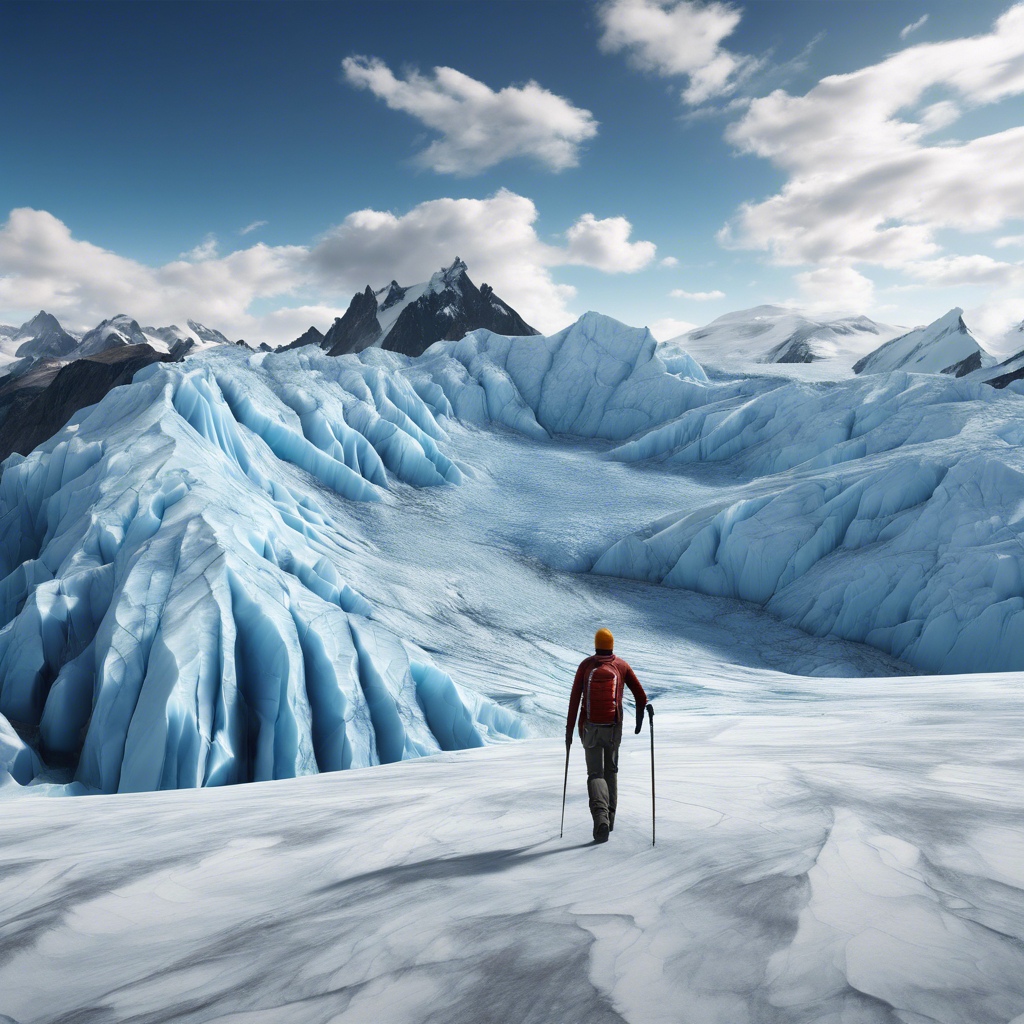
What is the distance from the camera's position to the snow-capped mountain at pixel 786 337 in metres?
84.1

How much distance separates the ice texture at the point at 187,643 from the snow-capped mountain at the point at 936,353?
68.6m

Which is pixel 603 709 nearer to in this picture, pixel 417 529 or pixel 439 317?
pixel 417 529

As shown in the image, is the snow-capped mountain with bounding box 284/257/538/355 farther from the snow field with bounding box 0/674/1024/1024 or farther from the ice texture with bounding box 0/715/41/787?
the snow field with bounding box 0/674/1024/1024

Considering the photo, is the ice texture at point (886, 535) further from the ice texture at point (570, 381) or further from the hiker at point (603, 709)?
the hiker at point (603, 709)

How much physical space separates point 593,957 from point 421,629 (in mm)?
12796

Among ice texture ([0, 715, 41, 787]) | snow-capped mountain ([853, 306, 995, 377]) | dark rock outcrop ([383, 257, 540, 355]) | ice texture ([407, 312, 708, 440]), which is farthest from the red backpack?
dark rock outcrop ([383, 257, 540, 355])

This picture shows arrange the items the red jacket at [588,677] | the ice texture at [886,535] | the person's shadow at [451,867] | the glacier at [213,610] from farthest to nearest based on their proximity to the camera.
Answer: the ice texture at [886,535]
the glacier at [213,610]
the red jacket at [588,677]
the person's shadow at [451,867]

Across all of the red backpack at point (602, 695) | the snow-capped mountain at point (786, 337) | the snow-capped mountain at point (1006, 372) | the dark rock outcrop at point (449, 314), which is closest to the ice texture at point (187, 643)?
the red backpack at point (602, 695)

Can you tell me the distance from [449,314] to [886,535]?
108 meters

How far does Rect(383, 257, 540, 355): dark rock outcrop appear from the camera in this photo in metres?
118

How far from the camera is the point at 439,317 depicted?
119250 millimetres

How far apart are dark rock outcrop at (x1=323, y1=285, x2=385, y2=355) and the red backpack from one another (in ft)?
417

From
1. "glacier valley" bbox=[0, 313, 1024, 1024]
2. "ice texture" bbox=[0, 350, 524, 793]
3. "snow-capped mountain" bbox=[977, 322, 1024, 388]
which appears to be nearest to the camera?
"glacier valley" bbox=[0, 313, 1024, 1024]

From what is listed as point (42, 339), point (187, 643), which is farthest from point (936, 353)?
point (42, 339)
